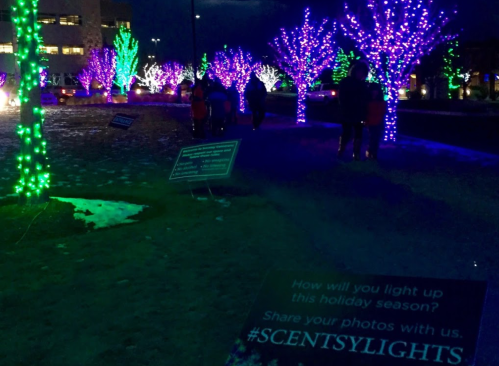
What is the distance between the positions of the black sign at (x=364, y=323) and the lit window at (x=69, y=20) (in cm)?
8614

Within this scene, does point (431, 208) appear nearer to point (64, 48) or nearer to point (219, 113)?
point (219, 113)

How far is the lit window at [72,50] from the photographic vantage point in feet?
274

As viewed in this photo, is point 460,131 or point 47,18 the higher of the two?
point 47,18

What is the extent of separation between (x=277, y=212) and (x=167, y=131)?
1476 cm

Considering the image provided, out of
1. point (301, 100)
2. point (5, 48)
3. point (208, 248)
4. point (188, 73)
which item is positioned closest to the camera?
point (208, 248)

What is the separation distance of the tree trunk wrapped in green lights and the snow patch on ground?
0.52 meters

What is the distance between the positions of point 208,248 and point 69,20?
83973mm

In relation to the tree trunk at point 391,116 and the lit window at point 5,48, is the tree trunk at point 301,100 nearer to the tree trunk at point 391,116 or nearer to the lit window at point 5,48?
the tree trunk at point 391,116

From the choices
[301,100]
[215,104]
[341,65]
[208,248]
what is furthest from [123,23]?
[208,248]

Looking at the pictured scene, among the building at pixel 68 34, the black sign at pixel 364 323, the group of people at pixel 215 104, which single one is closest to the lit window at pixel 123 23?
the building at pixel 68 34

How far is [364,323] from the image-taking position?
310 centimetres

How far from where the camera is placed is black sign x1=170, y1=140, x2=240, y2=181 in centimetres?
892

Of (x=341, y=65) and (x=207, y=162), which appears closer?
(x=207, y=162)

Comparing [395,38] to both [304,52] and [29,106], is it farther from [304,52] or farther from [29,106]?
[29,106]
